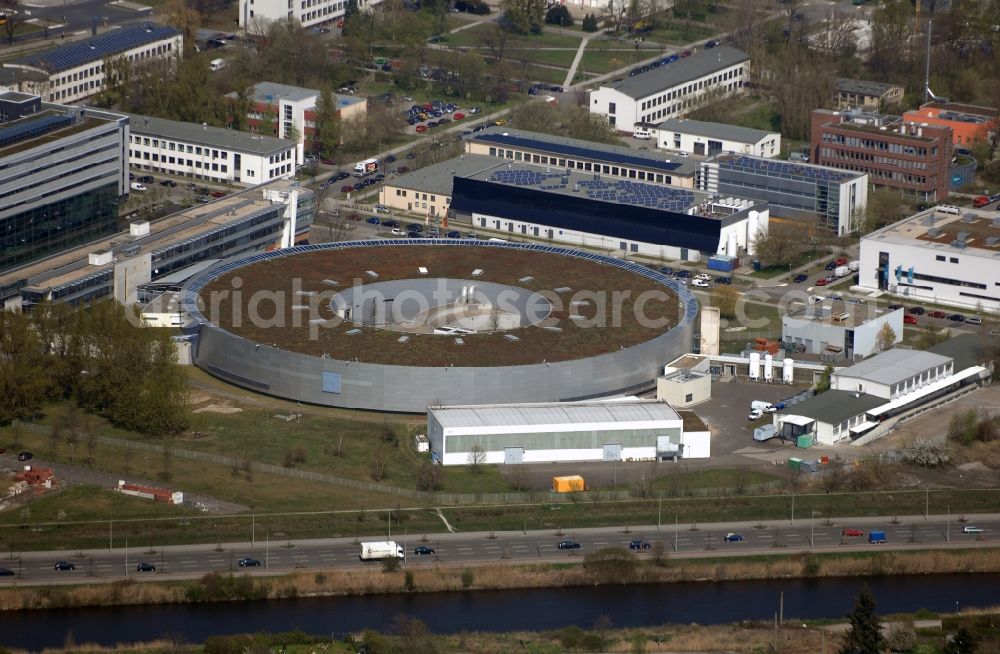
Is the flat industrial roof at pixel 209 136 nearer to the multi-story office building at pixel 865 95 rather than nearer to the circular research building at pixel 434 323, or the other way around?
the circular research building at pixel 434 323

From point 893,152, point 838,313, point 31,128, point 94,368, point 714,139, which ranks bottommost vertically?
point 94,368

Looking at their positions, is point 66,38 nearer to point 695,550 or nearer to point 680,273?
point 680,273

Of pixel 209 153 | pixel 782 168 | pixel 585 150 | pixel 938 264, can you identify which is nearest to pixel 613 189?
pixel 585 150

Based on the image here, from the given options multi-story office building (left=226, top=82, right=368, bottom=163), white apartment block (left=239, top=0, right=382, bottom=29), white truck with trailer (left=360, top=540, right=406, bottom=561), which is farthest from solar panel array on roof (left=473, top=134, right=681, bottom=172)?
white truck with trailer (left=360, top=540, right=406, bottom=561)

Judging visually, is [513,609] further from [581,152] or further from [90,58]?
[90,58]

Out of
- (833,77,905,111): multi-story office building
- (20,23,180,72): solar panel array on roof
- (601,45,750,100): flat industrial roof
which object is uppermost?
(20,23,180,72): solar panel array on roof

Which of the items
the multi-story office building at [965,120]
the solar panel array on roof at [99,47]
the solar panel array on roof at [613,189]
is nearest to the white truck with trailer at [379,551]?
the solar panel array on roof at [613,189]

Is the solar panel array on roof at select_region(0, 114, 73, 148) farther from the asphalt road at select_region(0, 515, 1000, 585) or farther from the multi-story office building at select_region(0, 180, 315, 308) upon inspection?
the asphalt road at select_region(0, 515, 1000, 585)
